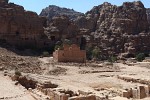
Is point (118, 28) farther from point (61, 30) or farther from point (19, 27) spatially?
point (19, 27)

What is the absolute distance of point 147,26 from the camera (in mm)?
96688

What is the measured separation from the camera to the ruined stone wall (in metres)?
50.0

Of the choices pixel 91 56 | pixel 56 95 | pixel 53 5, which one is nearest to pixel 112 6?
pixel 91 56

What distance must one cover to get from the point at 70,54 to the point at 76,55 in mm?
1146

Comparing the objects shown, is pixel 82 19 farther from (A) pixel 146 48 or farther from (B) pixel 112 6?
(A) pixel 146 48

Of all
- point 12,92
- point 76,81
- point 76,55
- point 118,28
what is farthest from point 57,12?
point 12,92

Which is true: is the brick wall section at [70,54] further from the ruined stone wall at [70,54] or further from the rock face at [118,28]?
the rock face at [118,28]

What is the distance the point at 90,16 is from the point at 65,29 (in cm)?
3158

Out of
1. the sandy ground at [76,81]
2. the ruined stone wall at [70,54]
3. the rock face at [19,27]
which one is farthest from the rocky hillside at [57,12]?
the sandy ground at [76,81]

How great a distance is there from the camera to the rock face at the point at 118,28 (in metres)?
86.4

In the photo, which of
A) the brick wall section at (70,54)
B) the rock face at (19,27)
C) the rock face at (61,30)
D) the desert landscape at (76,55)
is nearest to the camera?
the desert landscape at (76,55)

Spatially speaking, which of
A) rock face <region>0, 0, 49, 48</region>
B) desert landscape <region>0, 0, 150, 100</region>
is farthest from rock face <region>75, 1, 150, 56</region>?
rock face <region>0, 0, 49, 48</region>

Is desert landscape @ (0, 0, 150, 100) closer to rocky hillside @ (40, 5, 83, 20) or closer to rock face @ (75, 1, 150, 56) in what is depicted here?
rock face @ (75, 1, 150, 56)

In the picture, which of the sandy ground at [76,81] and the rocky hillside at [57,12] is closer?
the sandy ground at [76,81]
